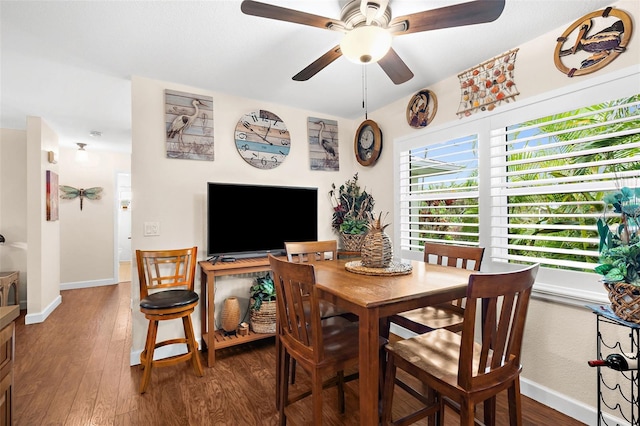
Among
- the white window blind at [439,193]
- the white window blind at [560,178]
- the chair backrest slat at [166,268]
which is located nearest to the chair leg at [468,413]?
the white window blind at [560,178]

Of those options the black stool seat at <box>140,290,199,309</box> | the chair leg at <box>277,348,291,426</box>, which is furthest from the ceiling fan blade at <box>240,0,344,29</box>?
the black stool seat at <box>140,290,199,309</box>

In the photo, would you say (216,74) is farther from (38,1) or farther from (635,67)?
(635,67)

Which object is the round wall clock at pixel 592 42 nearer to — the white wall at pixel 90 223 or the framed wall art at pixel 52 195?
the framed wall art at pixel 52 195

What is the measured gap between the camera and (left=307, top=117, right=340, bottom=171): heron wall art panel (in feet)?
11.5

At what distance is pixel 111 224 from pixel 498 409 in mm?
6029

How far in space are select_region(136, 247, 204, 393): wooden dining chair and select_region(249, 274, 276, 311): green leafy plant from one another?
596 millimetres

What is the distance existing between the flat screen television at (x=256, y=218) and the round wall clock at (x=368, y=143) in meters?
0.80

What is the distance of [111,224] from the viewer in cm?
521

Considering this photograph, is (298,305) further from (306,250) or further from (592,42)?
(592,42)

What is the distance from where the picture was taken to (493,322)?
117cm

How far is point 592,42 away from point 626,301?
1550 millimetres

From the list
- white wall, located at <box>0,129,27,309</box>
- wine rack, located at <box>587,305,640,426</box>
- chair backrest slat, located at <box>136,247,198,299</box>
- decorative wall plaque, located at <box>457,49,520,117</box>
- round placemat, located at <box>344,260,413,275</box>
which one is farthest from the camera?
white wall, located at <box>0,129,27,309</box>

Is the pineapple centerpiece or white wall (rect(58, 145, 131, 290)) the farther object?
white wall (rect(58, 145, 131, 290))

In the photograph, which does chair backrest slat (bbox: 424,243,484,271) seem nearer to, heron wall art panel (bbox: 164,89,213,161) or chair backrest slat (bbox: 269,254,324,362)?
chair backrest slat (bbox: 269,254,324,362)
